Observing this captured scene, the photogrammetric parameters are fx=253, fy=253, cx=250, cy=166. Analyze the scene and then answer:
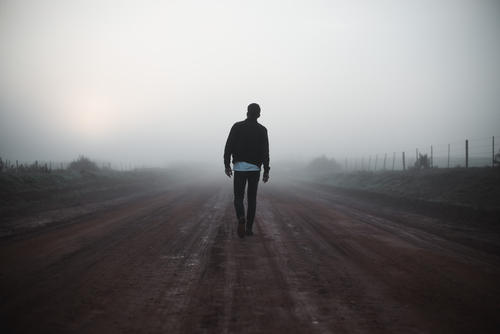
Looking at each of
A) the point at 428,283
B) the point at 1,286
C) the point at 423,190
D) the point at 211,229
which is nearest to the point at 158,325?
the point at 1,286

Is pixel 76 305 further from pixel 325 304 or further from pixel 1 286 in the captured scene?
pixel 325 304

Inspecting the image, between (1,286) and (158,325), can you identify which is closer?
(158,325)

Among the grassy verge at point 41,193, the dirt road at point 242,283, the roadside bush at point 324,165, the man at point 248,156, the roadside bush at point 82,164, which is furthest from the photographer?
the roadside bush at point 324,165

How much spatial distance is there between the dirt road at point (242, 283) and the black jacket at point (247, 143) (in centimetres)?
130

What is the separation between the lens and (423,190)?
9969 mm

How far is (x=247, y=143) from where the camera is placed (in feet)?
14.0

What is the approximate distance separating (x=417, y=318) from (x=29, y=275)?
3469 millimetres

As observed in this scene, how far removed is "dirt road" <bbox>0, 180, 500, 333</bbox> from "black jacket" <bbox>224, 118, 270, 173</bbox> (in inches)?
51.4

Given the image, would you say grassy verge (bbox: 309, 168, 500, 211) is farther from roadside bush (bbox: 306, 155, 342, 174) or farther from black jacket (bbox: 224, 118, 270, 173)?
roadside bush (bbox: 306, 155, 342, 174)

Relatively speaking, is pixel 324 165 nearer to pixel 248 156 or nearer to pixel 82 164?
pixel 82 164

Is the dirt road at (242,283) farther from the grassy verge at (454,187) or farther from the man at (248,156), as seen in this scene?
the grassy verge at (454,187)

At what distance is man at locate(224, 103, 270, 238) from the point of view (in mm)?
4223

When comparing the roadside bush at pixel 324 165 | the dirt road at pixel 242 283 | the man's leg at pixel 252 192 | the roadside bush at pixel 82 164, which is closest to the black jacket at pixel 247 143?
the man's leg at pixel 252 192

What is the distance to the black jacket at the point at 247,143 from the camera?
4246 millimetres
